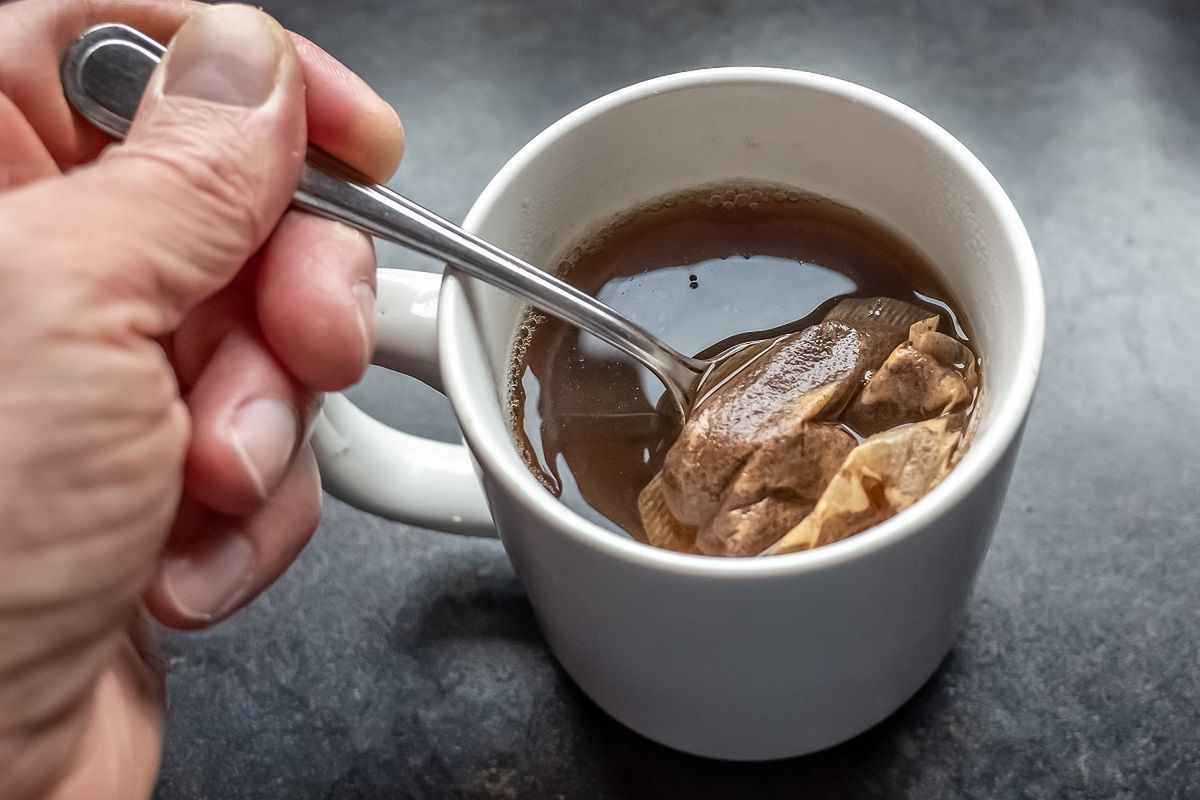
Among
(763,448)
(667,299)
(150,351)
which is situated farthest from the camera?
(667,299)

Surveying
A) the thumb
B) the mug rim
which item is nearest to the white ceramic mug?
the mug rim

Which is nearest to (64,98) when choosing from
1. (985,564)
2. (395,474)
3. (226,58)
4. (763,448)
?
(226,58)

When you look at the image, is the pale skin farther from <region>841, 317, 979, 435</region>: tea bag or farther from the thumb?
<region>841, 317, 979, 435</region>: tea bag

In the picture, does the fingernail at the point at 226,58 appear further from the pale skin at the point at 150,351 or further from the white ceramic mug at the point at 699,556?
the white ceramic mug at the point at 699,556

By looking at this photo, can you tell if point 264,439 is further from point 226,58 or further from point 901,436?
point 901,436

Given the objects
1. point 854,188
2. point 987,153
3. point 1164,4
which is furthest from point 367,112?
point 1164,4

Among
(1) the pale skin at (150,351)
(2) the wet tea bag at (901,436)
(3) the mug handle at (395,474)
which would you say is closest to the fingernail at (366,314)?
(1) the pale skin at (150,351)
